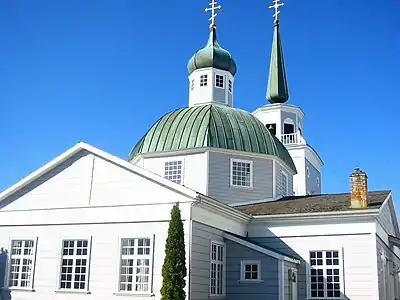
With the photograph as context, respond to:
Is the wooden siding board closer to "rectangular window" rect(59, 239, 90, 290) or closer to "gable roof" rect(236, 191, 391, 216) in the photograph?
"gable roof" rect(236, 191, 391, 216)

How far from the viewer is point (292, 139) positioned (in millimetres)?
44719

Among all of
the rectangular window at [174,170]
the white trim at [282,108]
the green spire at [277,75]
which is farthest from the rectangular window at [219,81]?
the green spire at [277,75]

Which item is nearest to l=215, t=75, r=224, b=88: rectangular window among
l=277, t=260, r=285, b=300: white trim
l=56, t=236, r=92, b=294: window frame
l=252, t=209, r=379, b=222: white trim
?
l=252, t=209, r=379, b=222: white trim

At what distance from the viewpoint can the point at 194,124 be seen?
85.0ft

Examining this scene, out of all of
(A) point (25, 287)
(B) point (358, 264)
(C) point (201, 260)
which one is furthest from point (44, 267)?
(B) point (358, 264)

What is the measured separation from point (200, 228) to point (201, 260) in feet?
3.58

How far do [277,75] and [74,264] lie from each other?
31.0m

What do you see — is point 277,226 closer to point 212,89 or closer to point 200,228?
point 200,228

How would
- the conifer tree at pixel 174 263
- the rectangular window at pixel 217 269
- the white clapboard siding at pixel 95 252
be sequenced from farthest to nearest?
the rectangular window at pixel 217 269 < the white clapboard siding at pixel 95 252 < the conifer tree at pixel 174 263

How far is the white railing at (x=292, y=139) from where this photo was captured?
146 ft

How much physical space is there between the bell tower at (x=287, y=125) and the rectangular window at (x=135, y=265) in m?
25.4

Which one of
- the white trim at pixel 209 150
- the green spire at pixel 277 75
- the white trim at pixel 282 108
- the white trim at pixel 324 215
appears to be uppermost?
the green spire at pixel 277 75

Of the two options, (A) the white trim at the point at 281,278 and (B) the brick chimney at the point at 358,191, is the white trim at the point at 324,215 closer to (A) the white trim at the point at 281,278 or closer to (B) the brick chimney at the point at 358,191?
(B) the brick chimney at the point at 358,191

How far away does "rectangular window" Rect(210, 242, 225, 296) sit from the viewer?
1988 cm
